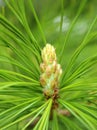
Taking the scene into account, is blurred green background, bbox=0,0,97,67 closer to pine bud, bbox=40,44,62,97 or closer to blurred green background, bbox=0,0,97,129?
blurred green background, bbox=0,0,97,129

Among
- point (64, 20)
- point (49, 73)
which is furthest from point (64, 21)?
point (49, 73)

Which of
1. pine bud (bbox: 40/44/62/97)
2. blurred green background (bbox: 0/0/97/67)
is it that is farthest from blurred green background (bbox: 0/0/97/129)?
pine bud (bbox: 40/44/62/97)

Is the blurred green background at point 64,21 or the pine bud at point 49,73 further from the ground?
the blurred green background at point 64,21

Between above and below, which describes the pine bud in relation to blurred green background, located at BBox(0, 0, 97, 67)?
below

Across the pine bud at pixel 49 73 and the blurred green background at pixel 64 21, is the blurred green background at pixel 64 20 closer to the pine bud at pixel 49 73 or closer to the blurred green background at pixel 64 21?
the blurred green background at pixel 64 21

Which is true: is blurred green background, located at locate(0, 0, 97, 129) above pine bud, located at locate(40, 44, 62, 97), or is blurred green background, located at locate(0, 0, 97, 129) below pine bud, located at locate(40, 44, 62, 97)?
above

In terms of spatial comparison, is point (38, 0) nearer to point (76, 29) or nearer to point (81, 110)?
point (76, 29)

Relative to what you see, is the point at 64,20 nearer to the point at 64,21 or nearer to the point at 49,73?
the point at 64,21

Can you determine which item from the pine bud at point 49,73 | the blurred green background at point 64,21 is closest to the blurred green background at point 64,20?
the blurred green background at point 64,21

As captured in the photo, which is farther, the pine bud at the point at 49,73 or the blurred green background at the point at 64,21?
the blurred green background at the point at 64,21

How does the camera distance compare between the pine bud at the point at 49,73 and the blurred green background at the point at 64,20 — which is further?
the blurred green background at the point at 64,20

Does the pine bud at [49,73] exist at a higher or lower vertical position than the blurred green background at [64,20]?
lower

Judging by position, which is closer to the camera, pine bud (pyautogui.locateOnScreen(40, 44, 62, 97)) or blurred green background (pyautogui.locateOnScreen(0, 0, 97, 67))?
pine bud (pyautogui.locateOnScreen(40, 44, 62, 97))
